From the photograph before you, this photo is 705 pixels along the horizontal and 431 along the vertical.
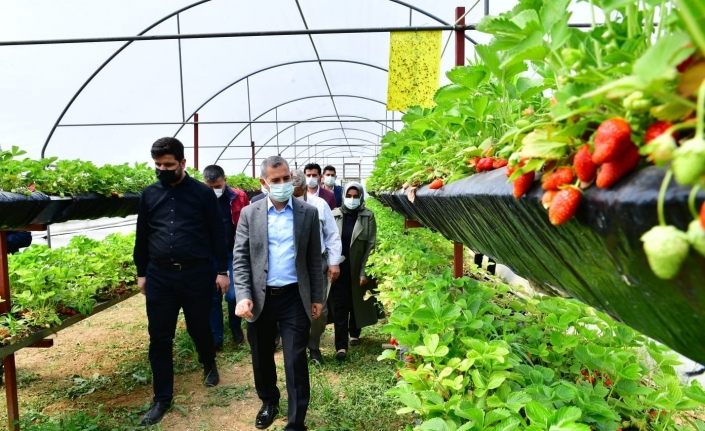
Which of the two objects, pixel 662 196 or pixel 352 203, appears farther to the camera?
pixel 352 203

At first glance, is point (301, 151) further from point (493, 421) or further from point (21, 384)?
point (493, 421)

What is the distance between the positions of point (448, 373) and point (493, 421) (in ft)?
0.74

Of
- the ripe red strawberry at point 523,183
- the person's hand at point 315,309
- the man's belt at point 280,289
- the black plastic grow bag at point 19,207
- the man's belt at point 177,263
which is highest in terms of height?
the ripe red strawberry at point 523,183

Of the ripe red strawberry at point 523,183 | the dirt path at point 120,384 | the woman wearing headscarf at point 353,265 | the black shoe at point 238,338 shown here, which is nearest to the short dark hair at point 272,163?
the woman wearing headscarf at point 353,265

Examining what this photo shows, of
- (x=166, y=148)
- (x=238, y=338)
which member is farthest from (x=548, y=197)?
(x=238, y=338)

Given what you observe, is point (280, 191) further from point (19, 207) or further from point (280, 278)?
point (19, 207)

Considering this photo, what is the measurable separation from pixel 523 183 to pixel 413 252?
258 centimetres

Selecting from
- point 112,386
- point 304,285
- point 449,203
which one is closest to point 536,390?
point 449,203

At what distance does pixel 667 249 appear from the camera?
17.1 inches

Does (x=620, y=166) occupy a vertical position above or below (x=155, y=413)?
above

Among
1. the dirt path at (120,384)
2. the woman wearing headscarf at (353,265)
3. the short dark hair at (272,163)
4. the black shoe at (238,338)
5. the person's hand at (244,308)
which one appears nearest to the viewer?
the person's hand at (244,308)

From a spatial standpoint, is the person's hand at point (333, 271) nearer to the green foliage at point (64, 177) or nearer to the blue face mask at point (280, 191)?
the blue face mask at point (280, 191)

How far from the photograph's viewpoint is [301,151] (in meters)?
23.7

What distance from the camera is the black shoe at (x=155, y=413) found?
3303mm
